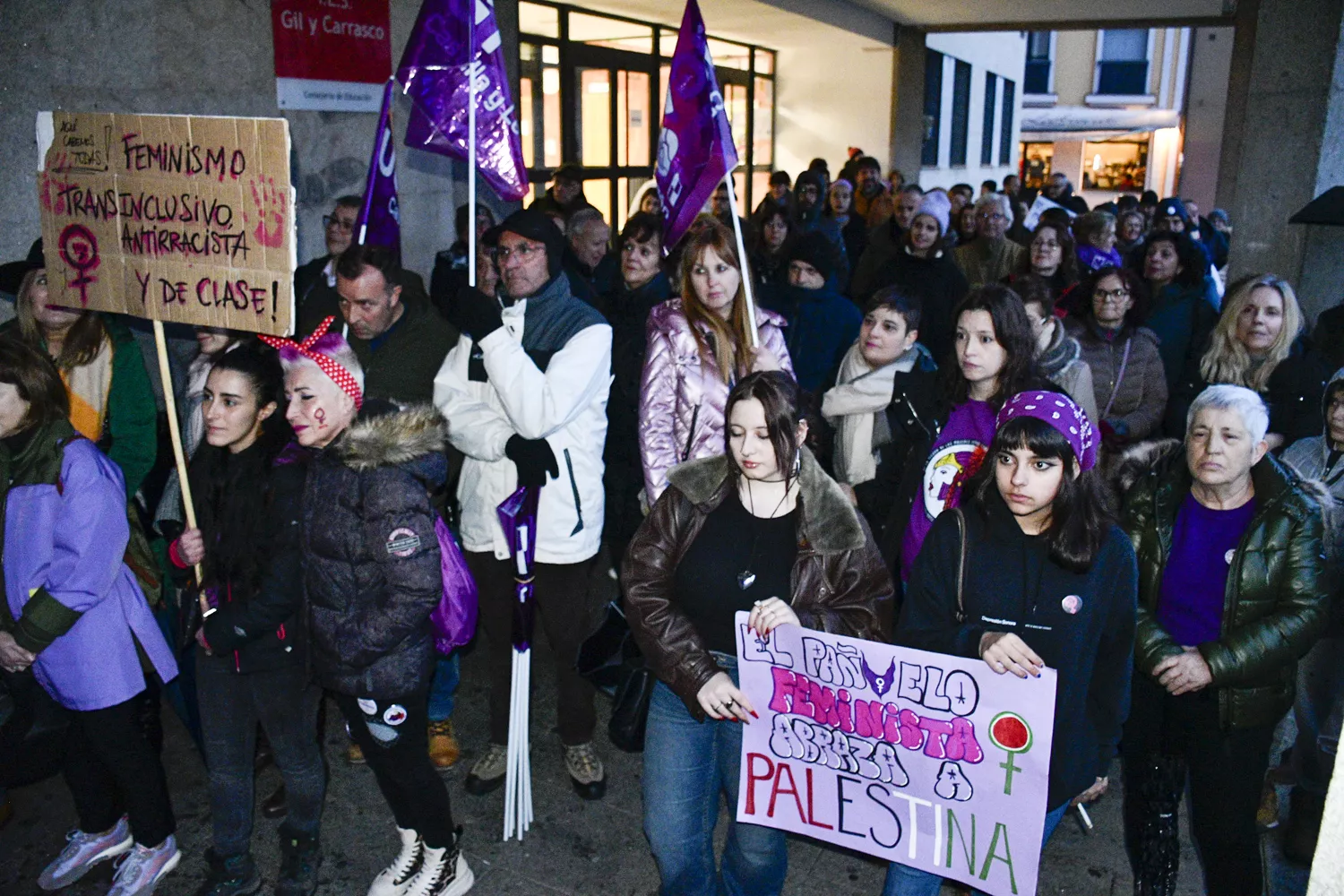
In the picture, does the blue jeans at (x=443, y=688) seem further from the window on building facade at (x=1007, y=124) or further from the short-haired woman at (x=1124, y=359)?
the window on building facade at (x=1007, y=124)

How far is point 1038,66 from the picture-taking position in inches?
1479

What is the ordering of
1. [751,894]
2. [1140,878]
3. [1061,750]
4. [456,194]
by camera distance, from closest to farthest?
[1061,750]
[751,894]
[1140,878]
[456,194]

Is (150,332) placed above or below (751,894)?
above

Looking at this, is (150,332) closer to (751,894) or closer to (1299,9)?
(751,894)

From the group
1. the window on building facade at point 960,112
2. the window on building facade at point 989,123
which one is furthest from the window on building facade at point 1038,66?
the window on building facade at point 960,112

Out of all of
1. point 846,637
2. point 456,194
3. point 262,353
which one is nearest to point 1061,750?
point 846,637

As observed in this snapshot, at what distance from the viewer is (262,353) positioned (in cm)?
339

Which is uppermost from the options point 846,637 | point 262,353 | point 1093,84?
point 1093,84

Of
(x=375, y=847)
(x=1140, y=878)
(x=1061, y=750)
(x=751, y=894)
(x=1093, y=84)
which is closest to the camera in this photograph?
(x=1061, y=750)

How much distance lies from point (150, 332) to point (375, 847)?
3.41 m

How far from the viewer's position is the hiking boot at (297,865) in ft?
11.8

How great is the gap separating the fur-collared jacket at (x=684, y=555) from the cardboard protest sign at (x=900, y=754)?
14 centimetres

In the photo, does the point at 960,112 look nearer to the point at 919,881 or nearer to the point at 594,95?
the point at 594,95

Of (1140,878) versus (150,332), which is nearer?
(1140,878)
